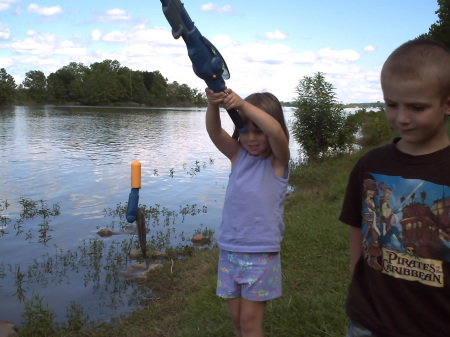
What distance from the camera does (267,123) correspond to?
8.31ft

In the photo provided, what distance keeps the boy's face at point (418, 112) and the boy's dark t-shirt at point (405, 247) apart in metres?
0.05

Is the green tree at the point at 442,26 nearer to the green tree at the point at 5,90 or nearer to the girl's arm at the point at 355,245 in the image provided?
Answer: the girl's arm at the point at 355,245

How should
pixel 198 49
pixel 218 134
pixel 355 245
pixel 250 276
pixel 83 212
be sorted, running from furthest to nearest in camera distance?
1. pixel 83 212
2. pixel 218 134
3. pixel 250 276
4. pixel 198 49
5. pixel 355 245

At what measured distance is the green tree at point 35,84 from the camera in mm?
96569

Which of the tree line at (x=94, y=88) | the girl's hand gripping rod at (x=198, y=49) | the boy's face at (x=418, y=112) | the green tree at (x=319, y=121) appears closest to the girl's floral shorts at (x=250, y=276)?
the girl's hand gripping rod at (x=198, y=49)

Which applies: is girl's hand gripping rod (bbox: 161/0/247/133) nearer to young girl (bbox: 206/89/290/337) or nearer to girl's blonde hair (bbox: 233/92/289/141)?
Answer: young girl (bbox: 206/89/290/337)

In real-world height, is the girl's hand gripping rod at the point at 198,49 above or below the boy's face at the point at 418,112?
above

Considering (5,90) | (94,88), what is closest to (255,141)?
(94,88)

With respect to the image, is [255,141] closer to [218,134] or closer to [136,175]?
[218,134]

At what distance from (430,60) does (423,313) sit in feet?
2.97

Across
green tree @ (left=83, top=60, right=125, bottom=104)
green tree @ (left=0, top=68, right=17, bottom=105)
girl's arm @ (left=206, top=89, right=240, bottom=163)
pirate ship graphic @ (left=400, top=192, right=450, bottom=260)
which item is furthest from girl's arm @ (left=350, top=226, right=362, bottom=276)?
green tree @ (left=0, top=68, right=17, bottom=105)

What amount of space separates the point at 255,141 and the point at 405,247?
47.2 inches

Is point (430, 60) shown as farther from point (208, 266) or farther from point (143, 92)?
point (143, 92)

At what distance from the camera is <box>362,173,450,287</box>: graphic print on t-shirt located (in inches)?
65.4
